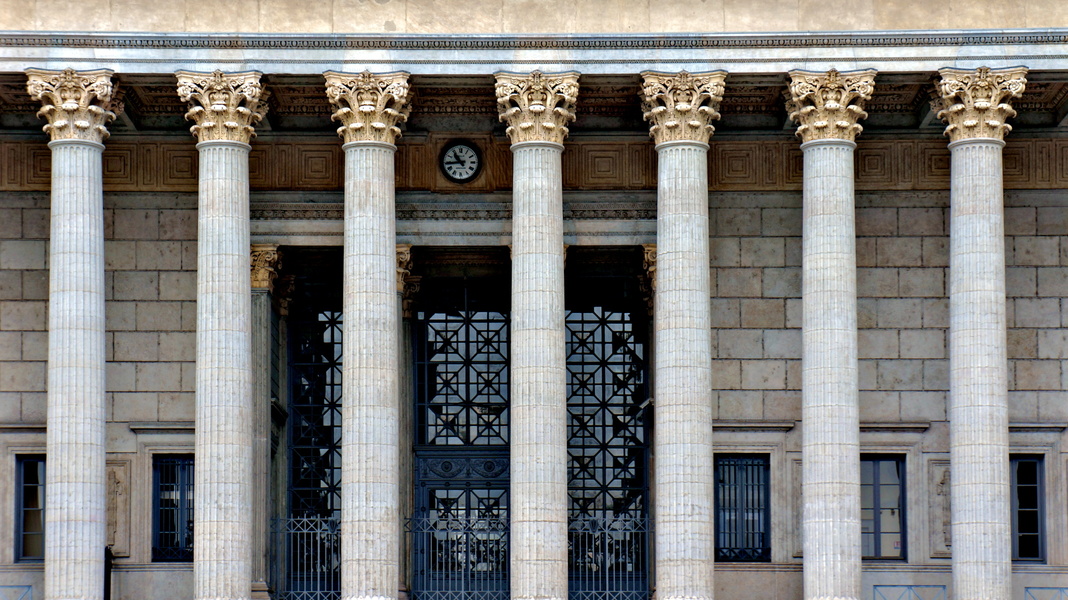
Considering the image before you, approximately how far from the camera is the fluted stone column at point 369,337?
137ft

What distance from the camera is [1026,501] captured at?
4647 cm

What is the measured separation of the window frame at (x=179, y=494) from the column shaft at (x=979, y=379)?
16.7 meters

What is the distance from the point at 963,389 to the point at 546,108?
10.1m

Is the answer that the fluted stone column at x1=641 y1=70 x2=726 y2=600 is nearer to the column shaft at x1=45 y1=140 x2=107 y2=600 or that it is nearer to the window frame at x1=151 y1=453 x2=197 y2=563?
the window frame at x1=151 y1=453 x2=197 y2=563

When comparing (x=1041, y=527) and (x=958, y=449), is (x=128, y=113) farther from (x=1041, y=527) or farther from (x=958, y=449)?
(x=1041, y=527)

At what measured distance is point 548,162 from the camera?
4266 cm

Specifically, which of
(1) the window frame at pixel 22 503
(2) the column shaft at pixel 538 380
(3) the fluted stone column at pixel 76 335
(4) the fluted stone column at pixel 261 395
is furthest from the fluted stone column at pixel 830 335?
(1) the window frame at pixel 22 503

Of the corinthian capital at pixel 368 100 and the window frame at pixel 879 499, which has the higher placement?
the corinthian capital at pixel 368 100

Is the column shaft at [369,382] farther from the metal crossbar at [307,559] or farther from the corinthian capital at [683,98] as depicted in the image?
the corinthian capital at [683,98]

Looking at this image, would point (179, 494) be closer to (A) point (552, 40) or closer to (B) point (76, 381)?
(B) point (76, 381)

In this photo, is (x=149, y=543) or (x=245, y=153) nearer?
(x=245, y=153)

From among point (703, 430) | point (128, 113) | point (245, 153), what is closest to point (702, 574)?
point (703, 430)

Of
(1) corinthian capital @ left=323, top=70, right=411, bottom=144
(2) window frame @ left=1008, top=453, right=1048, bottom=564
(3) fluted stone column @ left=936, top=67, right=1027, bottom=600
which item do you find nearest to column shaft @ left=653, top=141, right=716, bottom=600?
(3) fluted stone column @ left=936, top=67, right=1027, bottom=600

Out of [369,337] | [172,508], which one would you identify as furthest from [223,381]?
[172,508]
